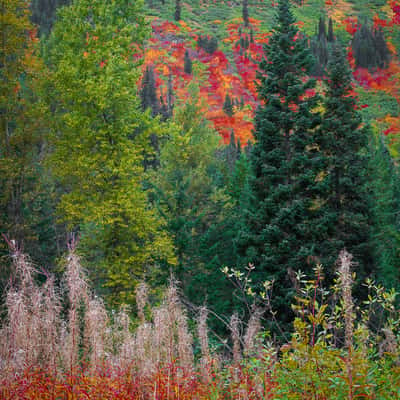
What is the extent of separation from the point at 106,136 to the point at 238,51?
59860mm

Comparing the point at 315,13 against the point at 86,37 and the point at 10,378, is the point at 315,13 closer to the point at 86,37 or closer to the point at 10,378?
the point at 86,37

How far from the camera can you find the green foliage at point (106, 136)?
13250 mm

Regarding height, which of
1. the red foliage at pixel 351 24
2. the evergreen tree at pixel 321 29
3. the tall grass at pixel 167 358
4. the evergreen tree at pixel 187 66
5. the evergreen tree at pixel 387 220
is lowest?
the evergreen tree at pixel 387 220

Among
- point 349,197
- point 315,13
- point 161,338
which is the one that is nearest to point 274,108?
point 349,197

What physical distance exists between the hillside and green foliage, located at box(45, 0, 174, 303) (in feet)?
123

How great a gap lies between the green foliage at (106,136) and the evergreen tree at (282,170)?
11.6ft

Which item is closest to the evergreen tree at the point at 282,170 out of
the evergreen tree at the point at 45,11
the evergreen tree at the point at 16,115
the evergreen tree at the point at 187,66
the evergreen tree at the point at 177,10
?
the evergreen tree at the point at 16,115

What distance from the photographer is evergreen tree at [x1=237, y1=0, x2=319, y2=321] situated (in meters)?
14.1

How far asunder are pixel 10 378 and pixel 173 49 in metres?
65.4

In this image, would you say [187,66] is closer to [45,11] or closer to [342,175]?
[45,11]

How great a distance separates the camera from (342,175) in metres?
15.1

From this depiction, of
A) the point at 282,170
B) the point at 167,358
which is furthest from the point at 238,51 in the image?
the point at 167,358

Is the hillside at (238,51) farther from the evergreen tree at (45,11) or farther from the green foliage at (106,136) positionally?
the green foliage at (106,136)

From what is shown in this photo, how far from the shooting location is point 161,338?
438 cm
